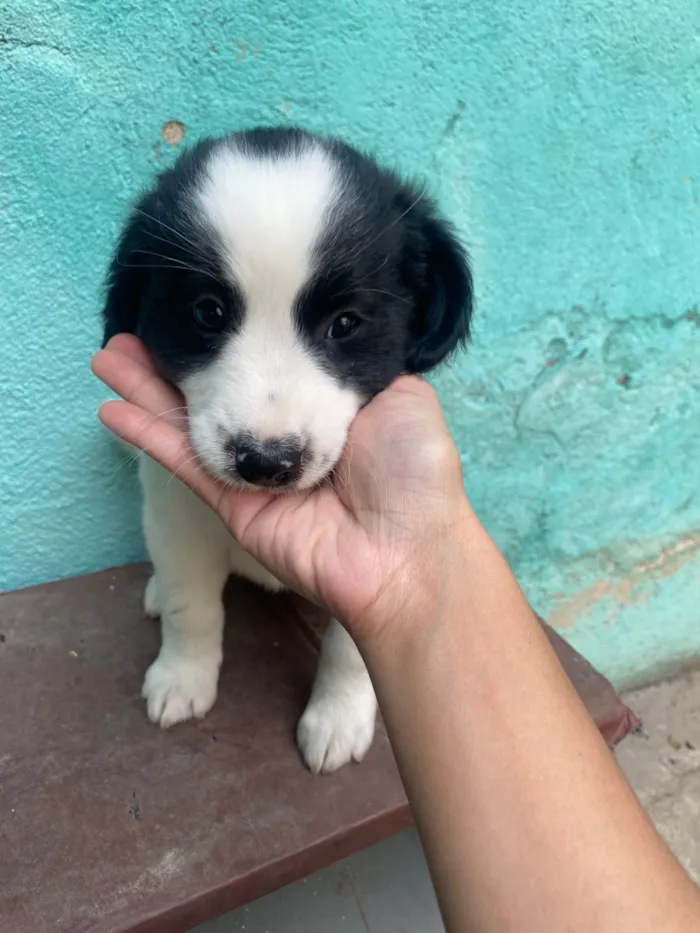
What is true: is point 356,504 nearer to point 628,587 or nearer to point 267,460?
point 267,460

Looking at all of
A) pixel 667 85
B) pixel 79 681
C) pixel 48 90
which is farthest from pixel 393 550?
pixel 667 85

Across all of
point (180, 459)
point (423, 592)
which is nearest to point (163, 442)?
point (180, 459)

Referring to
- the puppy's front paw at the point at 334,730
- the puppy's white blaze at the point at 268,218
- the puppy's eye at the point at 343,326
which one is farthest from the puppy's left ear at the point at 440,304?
the puppy's front paw at the point at 334,730

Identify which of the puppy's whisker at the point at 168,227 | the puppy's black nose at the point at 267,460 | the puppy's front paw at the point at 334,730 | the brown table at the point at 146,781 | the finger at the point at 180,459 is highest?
the puppy's whisker at the point at 168,227

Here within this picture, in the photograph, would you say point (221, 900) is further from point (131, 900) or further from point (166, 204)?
point (166, 204)

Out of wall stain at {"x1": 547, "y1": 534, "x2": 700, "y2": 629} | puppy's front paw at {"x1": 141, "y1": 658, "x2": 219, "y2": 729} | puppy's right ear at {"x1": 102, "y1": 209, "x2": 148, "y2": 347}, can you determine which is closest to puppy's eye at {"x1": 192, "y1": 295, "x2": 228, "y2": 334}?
puppy's right ear at {"x1": 102, "y1": 209, "x2": 148, "y2": 347}

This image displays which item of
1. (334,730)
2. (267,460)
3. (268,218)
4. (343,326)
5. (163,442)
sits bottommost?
(334,730)

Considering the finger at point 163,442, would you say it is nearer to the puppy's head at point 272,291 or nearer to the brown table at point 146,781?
the puppy's head at point 272,291
